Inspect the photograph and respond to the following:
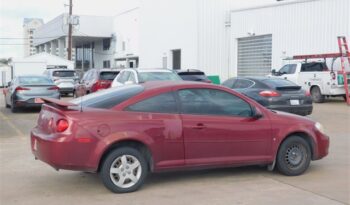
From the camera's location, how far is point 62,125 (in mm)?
6242

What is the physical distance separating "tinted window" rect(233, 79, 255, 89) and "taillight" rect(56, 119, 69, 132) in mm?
8726

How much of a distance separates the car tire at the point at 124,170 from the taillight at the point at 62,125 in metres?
0.66

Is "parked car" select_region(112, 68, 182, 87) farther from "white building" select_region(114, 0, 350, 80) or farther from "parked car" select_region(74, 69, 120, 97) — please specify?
"white building" select_region(114, 0, 350, 80)

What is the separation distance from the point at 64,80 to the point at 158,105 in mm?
21441

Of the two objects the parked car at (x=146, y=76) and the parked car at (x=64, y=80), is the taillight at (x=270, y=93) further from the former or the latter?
the parked car at (x=64, y=80)

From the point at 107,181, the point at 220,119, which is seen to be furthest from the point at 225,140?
the point at 107,181

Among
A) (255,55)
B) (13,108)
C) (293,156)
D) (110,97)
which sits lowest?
(13,108)

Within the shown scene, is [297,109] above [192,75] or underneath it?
underneath

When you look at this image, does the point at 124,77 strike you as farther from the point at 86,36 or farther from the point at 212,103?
the point at 86,36

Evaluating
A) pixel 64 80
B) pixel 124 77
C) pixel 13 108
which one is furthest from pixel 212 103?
pixel 64 80

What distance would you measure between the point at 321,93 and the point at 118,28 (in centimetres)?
3468

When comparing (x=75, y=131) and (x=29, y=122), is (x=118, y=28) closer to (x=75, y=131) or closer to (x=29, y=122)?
(x=29, y=122)

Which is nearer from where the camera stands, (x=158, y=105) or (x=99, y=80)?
(x=158, y=105)

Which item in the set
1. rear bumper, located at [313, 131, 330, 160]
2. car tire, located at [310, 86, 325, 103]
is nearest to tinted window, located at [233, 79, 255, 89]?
rear bumper, located at [313, 131, 330, 160]
